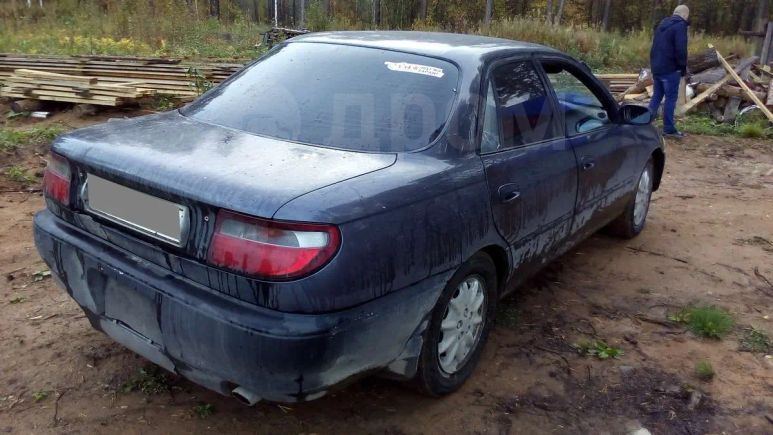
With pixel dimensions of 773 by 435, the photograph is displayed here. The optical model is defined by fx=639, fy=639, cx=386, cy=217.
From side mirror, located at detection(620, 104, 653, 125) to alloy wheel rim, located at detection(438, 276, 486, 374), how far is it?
201 centimetres

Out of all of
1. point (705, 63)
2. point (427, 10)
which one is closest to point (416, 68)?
point (705, 63)

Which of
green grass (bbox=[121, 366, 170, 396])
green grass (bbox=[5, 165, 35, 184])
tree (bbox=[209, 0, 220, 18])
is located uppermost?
tree (bbox=[209, 0, 220, 18])

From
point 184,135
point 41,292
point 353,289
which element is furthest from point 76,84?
point 353,289

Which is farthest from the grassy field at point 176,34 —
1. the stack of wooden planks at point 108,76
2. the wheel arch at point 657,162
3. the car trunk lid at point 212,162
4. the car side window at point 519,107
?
the car trunk lid at point 212,162

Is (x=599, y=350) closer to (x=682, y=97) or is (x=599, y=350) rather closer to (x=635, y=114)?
(x=635, y=114)

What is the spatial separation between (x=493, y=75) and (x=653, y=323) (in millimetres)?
1808

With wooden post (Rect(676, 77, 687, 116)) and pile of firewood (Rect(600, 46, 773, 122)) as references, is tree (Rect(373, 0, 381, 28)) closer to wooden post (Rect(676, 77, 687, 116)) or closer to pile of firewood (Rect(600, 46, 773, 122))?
pile of firewood (Rect(600, 46, 773, 122))

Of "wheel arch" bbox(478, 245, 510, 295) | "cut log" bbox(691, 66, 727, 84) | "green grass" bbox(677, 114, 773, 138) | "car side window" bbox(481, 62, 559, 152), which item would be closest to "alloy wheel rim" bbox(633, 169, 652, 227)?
"car side window" bbox(481, 62, 559, 152)

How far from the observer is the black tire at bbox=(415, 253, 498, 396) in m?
2.64

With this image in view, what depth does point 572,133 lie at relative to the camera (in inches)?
145

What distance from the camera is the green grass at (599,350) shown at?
3.36 meters

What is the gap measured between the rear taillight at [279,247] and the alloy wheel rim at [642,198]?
3.48 meters

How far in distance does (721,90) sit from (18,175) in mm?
10037

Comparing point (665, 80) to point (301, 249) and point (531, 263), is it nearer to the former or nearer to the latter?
point (531, 263)
